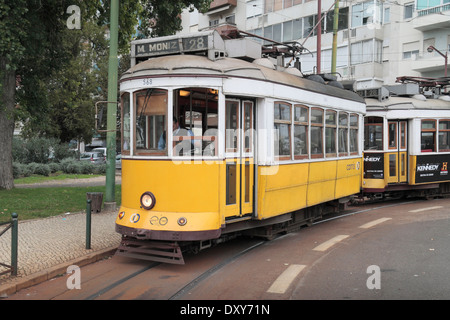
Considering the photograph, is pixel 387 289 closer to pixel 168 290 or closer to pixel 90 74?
pixel 168 290

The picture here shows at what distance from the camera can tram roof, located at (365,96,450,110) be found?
577 inches

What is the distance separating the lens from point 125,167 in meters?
7.50

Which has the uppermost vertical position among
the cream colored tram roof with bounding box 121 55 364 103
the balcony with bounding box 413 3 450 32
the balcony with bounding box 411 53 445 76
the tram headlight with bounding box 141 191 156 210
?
the balcony with bounding box 413 3 450 32

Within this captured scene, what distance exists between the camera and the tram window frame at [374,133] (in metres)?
14.6

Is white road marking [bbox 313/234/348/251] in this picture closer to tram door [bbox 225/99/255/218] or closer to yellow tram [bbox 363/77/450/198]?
tram door [bbox 225/99/255/218]

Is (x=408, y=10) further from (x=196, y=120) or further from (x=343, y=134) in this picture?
(x=196, y=120)

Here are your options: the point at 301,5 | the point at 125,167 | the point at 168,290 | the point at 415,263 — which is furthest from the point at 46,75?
the point at 301,5

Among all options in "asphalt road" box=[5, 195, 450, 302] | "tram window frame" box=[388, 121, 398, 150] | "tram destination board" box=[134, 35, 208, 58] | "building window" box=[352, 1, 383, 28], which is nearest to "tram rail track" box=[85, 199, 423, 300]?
"asphalt road" box=[5, 195, 450, 302]

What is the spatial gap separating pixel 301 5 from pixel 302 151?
1150 inches

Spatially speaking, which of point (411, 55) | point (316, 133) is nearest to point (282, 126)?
point (316, 133)

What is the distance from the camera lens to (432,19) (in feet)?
98.3

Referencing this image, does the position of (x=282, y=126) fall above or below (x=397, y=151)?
above

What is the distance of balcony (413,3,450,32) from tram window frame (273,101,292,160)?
84.3 feet

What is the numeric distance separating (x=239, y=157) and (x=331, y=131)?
355 centimetres
